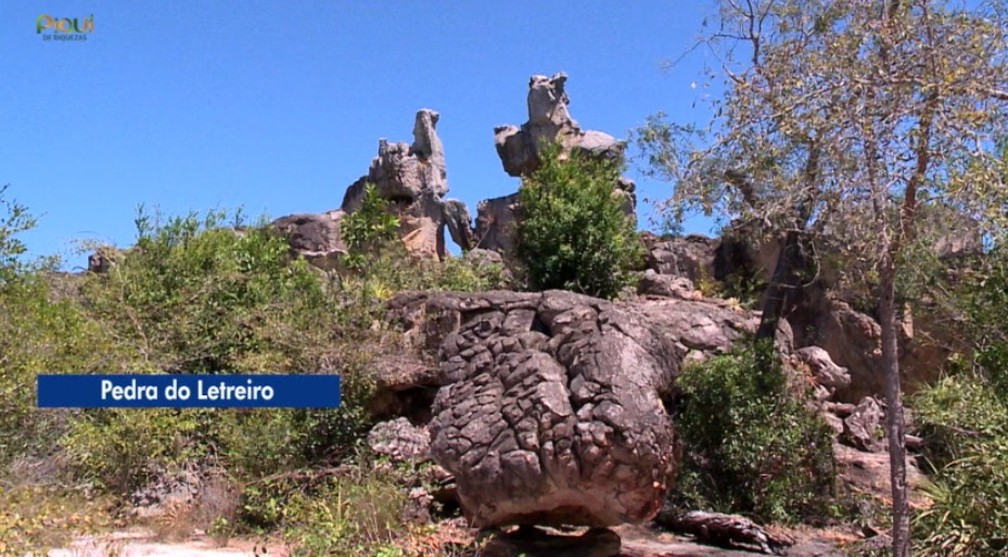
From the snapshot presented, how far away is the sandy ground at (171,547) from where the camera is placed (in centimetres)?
948

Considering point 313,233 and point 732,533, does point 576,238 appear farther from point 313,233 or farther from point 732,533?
point 313,233

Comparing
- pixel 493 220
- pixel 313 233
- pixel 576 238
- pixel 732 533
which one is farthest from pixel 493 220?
pixel 732 533

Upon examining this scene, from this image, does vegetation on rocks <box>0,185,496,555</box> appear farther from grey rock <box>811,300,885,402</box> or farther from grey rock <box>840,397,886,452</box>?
grey rock <box>811,300,885,402</box>

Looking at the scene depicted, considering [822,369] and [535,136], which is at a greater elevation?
[535,136]

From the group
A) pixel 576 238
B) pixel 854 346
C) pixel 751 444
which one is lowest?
pixel 751 444

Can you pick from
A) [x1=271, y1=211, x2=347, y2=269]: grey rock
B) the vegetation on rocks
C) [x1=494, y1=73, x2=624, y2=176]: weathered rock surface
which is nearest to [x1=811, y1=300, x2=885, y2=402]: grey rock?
the vegetation on rocks

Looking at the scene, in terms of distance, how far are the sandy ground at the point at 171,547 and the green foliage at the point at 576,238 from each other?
7.92 metres

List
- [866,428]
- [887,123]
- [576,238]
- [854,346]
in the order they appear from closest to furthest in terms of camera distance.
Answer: [887,123] < [866,428] < [576,238] < [854,346]

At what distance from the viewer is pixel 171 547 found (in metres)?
10.4

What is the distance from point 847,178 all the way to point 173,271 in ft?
36.2

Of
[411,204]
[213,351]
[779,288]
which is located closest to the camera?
[779,288]

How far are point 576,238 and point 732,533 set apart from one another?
7.09 metres

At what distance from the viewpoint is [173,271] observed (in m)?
15.9

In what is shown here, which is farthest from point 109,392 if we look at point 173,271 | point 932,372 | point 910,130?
point 932,372
